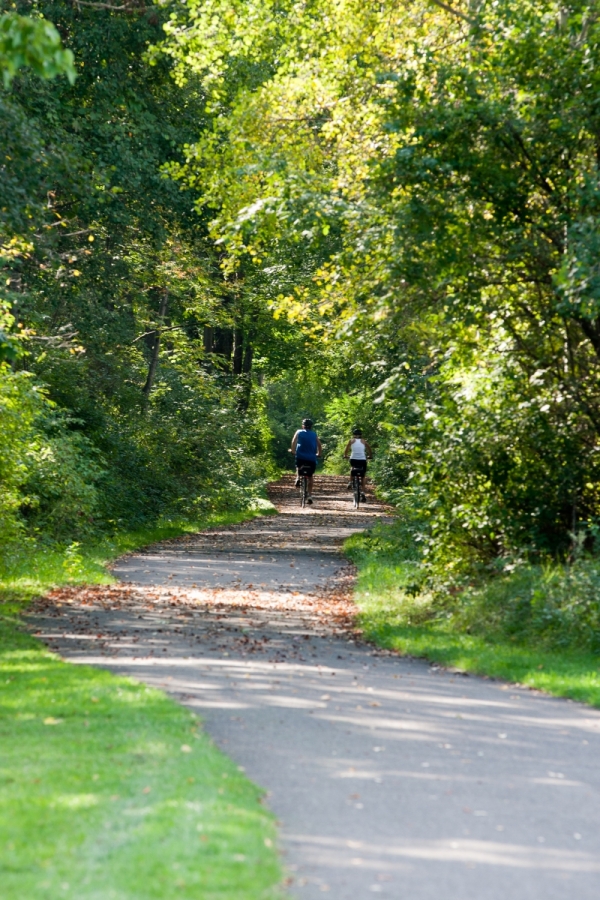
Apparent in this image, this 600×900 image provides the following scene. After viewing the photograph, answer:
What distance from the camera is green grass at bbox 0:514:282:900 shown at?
16.7 ft

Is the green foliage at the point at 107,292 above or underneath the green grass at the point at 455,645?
above

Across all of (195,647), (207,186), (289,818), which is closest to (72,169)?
(207,186)

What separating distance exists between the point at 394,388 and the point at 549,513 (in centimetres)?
249

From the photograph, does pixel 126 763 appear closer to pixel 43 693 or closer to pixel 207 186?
pixel 43 693

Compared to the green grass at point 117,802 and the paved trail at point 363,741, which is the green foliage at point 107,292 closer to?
the paved trail at point 363,741

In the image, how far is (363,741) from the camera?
820 centimetres

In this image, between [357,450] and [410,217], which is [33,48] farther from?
[357,450]

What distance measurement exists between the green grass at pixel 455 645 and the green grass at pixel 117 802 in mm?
3417

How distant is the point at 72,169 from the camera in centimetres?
1561

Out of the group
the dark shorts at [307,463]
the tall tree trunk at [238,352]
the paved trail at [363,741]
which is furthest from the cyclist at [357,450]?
the paved trail at [363,741]

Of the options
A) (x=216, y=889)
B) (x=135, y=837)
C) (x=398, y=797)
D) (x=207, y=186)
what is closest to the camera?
(x=216, y=889)

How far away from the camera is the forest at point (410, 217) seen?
42.1 feet

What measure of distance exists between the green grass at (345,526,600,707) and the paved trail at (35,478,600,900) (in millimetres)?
253

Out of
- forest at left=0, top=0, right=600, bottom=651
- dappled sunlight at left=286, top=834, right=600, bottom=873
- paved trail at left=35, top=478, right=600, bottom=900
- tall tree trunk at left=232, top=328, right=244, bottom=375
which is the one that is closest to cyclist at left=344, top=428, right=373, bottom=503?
forest at left=0, top=0, right=600, bottom=651
